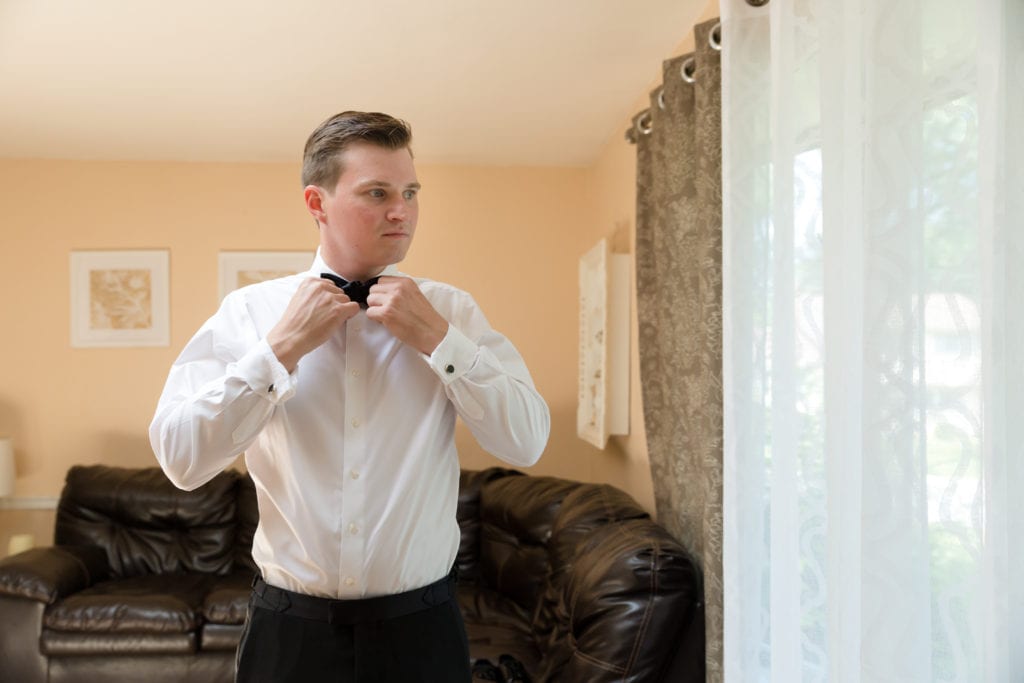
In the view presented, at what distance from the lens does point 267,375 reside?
4.52 ft

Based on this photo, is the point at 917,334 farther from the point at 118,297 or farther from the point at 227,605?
the point at 118,297

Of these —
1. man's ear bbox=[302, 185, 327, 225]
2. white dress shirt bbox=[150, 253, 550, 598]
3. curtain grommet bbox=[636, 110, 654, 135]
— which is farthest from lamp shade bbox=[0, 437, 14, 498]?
man's ear bbox=[302, 185, 327, 225]

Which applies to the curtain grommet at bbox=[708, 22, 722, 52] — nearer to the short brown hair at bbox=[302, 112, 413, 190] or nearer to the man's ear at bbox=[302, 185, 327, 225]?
the short brown hair at bbox=[302, 112, 413, 190]

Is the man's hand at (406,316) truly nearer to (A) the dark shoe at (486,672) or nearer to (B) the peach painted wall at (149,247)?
(A) the dark shoe at (486,672)

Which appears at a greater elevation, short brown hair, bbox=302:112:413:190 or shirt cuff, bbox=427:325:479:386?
short brown hair, bbox=302:112:413:190

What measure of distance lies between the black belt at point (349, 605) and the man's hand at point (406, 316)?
39 centimetres

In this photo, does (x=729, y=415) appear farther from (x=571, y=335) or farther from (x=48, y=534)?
(x=48, y=534)

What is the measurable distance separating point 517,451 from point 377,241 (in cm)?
40

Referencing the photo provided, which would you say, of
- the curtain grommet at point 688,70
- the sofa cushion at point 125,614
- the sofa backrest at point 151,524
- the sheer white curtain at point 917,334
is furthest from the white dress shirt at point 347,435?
the sofa backrest at point 151,524

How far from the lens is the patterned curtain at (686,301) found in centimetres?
257

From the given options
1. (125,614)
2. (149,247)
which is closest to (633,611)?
(125,614)

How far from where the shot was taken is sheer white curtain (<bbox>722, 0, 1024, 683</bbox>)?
1.38 m

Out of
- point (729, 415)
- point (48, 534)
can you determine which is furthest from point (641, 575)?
point (48, 534)

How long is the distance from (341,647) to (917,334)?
104cm
